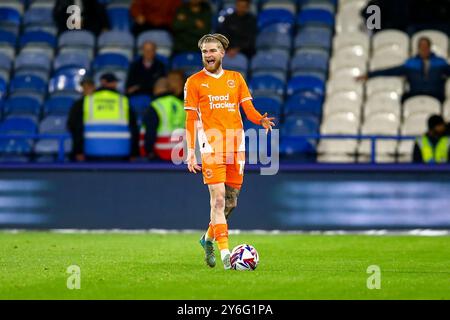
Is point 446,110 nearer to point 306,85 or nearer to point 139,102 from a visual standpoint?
point 306,85

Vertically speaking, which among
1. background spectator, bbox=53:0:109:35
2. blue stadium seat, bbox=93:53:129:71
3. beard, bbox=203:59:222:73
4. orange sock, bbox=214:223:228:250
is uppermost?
background spectator, bbox=53:0:109:35

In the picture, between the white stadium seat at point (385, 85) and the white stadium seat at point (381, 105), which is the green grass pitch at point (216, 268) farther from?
the white stadium seat at point (385, 85)

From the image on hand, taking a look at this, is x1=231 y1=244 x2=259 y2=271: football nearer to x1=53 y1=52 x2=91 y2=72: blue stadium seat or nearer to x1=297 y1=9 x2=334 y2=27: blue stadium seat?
x1=53 y1=52 x2=91 y2=72: blue stadium seat

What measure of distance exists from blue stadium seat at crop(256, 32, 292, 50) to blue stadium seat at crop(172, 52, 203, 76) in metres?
1.31

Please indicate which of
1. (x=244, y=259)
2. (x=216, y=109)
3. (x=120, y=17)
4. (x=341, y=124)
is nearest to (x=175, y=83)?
(x=341, y=124)

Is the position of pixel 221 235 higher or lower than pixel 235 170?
lower

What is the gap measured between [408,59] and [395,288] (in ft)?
34.0

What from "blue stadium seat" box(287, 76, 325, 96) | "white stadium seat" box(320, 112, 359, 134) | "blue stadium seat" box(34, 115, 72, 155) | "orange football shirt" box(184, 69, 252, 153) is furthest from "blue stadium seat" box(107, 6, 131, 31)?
"orange football shirt" box(184, 69, 252, 153)

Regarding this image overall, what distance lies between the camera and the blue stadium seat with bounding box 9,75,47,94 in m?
23.0

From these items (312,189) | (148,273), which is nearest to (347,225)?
(312,189)

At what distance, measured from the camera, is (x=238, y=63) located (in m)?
22.6

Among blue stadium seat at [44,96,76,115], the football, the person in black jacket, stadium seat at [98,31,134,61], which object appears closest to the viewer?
the football

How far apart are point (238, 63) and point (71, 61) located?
3189 millimetres
